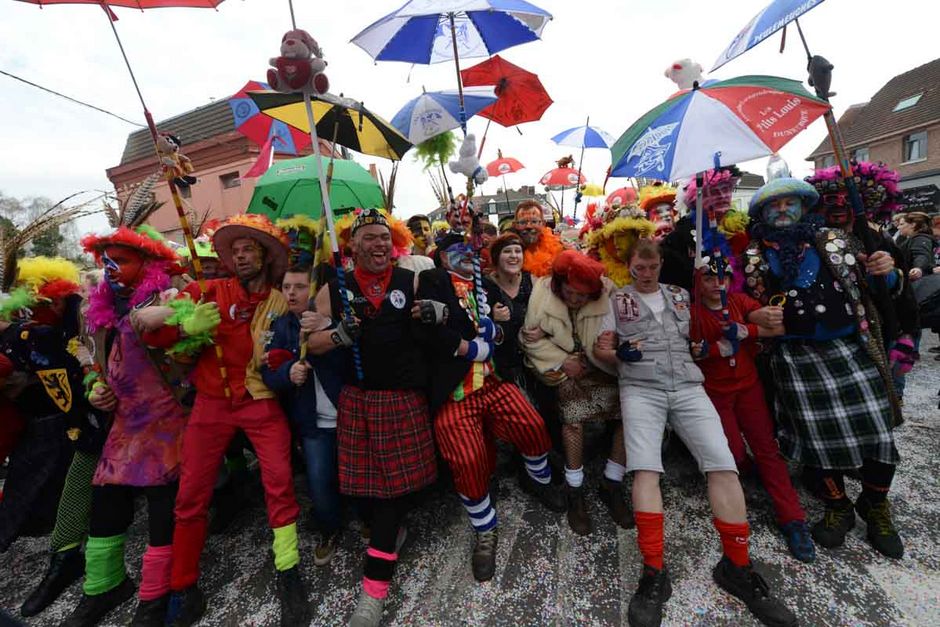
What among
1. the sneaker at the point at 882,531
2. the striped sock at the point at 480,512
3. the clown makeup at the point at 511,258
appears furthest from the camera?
the clown makeup at the point at 511,258

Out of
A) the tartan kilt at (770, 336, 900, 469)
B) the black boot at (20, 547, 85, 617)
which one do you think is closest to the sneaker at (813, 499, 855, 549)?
the tartan kilt at (770, 336, 900, 469)

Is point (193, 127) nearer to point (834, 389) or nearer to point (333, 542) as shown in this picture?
point (333, 542)

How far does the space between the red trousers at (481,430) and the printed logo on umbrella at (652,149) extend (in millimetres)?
1558

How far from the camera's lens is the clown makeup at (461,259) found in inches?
116

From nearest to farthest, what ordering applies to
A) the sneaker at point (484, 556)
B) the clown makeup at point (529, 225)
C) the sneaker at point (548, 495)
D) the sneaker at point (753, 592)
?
the sneaker at point (753, 592), the sneaker at point (484, 556), the sneaker at point (548, 495), the clown makeup at point (529, 225)

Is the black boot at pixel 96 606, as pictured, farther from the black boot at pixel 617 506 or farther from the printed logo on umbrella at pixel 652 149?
the printed logo on umbrella at pixel 652 149

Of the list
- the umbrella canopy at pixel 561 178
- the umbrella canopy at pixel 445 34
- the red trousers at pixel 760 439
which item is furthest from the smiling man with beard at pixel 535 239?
the umbrella canopy at pixel 561 178

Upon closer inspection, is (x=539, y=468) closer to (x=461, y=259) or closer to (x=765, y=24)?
(x=461, y=259)

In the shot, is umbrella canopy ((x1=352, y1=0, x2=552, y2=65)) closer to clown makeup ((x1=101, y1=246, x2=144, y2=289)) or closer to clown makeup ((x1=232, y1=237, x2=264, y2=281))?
clown makeup ((x1=232, y1=237, x2=264, y2=281))

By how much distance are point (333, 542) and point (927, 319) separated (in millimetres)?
5419

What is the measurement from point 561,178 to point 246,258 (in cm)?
685

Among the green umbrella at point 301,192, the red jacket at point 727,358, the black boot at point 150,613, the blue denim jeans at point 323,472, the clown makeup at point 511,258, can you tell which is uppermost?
the green umbrella at point 301,192

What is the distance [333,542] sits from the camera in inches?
110

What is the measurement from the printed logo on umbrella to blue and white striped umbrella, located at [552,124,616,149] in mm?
4335
